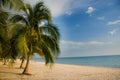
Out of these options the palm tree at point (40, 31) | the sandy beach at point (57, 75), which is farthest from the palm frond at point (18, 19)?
the sandy beach at point (57, 75)

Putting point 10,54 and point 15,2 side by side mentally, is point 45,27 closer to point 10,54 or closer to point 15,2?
point 10,54

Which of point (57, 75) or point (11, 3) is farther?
point (57, 75)

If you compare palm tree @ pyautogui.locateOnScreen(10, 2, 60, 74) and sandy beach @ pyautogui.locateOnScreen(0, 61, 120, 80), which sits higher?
palm tree @ pyautogui.locateOnScreen(10, 2, 60, 74)

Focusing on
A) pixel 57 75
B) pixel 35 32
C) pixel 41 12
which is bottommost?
pixel 57 75

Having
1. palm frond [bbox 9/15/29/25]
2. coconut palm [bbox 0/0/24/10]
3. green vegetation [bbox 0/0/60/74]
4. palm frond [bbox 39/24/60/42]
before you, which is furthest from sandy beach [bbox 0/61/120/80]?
coconut palm [bbox 0/0/24/10]

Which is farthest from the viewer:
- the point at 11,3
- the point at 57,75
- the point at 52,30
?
the point at 57,75

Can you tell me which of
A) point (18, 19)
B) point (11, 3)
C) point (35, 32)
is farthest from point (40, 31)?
point (11, 3)

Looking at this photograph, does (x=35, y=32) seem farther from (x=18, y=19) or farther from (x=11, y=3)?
(x=11, y=3)

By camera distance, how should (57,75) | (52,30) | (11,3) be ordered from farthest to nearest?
(57,75), (52,30), (11,3)

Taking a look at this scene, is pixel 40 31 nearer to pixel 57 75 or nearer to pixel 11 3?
pixel 57 75

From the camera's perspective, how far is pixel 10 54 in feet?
40.0

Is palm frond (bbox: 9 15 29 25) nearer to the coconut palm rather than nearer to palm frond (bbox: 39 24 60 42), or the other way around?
palm frond (bbox: 39 24 60 42)

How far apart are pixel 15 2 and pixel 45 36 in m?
4.94

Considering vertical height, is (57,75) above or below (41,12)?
below
